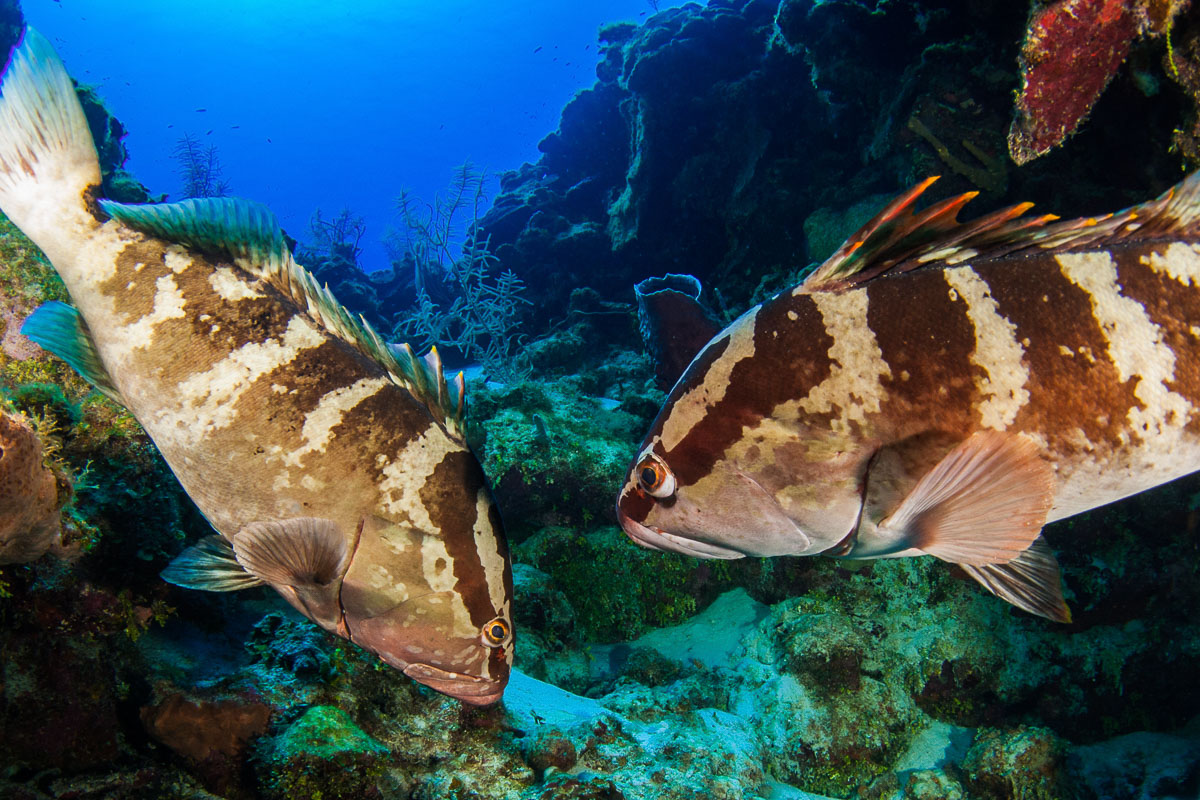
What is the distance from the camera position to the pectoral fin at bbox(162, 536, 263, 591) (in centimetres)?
218

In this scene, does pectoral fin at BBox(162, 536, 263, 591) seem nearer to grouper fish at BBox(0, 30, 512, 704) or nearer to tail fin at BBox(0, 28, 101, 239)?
grouper fish at BBox(0, 30, 512, 704)

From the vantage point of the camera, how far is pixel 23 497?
6.69 ft

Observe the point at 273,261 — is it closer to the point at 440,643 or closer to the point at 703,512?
the point at 440,643

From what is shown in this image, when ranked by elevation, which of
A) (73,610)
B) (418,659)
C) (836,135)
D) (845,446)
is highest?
(836,135)

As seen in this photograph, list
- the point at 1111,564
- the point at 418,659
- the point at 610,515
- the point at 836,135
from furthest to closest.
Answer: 1. the point at 836,135
2. the point at 610,515
3. the point at 1111,564
4. the point at 418,659

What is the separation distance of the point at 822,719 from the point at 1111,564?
8.66 feet

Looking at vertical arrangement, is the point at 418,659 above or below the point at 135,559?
below

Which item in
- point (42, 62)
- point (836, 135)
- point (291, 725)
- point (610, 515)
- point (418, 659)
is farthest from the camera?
point (836, 135)

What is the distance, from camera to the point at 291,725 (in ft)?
7.51

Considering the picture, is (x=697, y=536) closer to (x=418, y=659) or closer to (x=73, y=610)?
(x=418, y=659)

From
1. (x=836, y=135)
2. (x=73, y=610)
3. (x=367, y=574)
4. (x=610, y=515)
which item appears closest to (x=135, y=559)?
(x=73, y=610)

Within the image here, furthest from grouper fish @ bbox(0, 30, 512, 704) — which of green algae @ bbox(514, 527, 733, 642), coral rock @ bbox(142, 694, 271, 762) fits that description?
green algae @ bbox(514, 527, 733, 642)

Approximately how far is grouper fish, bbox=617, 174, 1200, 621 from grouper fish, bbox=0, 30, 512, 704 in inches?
42.9


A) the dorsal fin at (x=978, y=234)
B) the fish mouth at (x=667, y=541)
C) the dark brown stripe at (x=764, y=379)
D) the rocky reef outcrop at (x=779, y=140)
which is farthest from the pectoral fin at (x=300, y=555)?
the rocky reef outcrop at (x=779, y=140)
